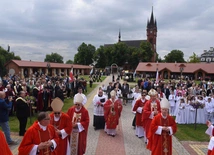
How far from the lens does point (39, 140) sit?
4.23 meters

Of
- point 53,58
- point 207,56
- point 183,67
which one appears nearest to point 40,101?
point 183,67

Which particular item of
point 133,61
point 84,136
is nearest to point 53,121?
point 84,136

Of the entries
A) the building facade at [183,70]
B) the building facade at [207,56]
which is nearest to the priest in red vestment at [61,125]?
the building facade at [183,70]

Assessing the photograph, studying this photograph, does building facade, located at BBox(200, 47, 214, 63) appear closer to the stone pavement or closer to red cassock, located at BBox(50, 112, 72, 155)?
the stone pavement

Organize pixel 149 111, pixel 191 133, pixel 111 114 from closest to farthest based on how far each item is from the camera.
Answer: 1. pixel 149 111
2. pixel 111 114
3. pixel 191 133

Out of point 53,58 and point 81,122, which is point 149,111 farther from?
point 53,58

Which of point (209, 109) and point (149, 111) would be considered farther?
point (209, 109)

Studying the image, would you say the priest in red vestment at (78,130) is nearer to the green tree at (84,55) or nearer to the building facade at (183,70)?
the building facade at (183,70)

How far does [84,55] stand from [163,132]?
8097cm

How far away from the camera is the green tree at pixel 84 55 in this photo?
85.4 metres

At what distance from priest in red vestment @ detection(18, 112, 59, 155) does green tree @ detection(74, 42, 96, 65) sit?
8159 cm

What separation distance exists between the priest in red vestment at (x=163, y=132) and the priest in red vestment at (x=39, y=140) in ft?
9.82

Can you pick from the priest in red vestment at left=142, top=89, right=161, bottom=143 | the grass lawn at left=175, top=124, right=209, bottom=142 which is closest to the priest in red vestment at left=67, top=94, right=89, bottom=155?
the priest in red vestment at left=142, top=89, right=161, bottom=143

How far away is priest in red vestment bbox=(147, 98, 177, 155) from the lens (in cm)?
588
